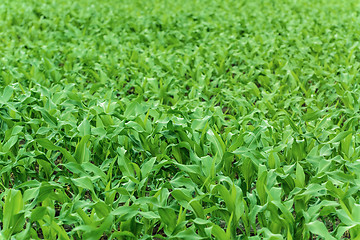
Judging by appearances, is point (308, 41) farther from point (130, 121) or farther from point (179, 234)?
point (179, 234)

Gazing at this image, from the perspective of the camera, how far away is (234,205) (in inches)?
96.7

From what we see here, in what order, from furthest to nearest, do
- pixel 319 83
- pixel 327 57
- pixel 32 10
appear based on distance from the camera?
pixel 32 10
pixel 327 57
pixel 319 83

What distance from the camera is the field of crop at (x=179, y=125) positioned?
2.44 m

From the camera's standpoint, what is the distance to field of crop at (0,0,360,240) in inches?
96.0

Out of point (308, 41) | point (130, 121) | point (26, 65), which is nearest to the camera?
point (130, 121)

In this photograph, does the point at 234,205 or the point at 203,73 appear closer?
the point at 234,205

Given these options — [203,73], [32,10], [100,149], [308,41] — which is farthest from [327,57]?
[32,10]

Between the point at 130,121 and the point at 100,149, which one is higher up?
the point at 130,121

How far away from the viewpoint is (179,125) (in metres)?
3.08

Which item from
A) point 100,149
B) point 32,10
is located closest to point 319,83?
point 100,149

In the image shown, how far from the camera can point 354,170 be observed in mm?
2682

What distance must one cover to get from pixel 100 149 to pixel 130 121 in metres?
0.33

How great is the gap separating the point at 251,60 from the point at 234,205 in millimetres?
3098

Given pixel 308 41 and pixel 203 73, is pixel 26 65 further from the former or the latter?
pixel 308 41
